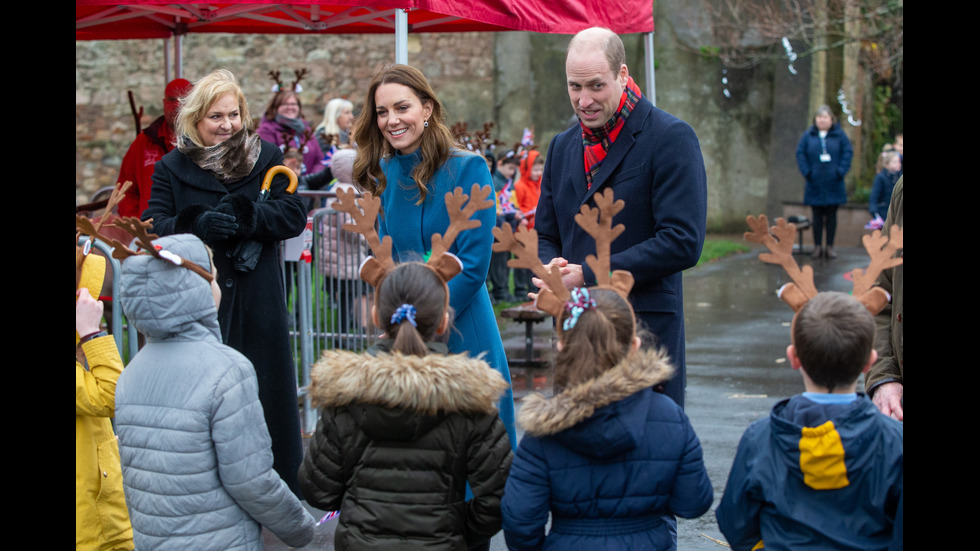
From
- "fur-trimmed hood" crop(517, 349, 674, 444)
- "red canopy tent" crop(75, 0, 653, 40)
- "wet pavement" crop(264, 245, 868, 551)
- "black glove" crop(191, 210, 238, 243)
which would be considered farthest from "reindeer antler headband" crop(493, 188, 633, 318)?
"red canopy tent" crop(75, 0, 653, 40)

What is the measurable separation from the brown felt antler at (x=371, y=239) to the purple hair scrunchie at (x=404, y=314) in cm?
17

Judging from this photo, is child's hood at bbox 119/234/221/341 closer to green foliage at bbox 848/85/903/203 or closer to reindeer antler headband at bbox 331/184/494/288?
reindeer antler headband at bbox 331/184/494/288

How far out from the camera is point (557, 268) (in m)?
2.71

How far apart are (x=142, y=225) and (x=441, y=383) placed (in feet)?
3.59

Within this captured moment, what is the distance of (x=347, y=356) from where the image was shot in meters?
2.75

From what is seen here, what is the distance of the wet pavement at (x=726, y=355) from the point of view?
4.98m

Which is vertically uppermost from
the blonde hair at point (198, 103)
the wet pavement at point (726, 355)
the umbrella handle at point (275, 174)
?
the blonde hair at point (198, 103)

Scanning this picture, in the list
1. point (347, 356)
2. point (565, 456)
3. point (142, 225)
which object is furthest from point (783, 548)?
point (142, 225)

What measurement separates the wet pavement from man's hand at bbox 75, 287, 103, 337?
1.41 m

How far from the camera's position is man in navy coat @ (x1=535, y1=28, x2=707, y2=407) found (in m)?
3.25

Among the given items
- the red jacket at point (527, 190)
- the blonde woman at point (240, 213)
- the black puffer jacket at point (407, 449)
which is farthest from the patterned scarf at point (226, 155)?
the red jacket at point (527, 190)

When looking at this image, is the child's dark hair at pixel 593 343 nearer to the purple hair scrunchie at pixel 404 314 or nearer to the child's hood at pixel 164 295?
the purple hair scrunchie at pixel 404 314

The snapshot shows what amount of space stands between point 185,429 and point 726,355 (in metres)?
6.10
